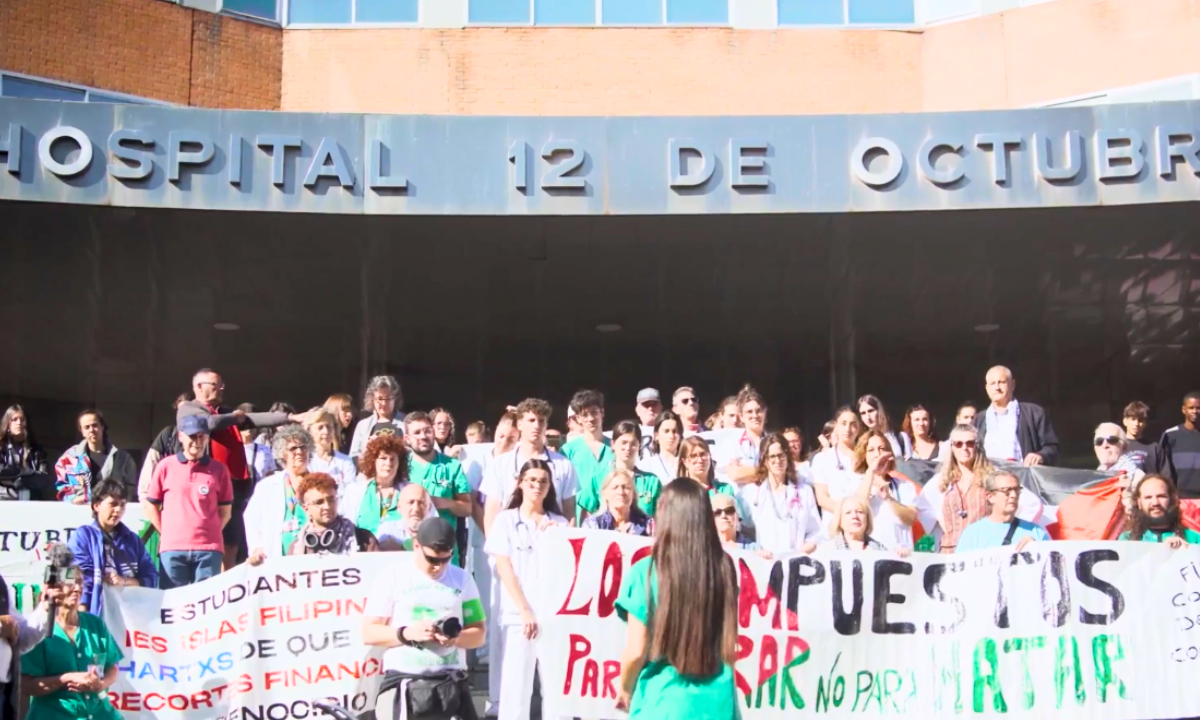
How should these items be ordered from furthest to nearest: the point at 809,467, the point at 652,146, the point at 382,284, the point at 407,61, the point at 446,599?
the point at 407,61
the point at 382,284
the point at 652,146
the point at 809,467
the point at 446,599

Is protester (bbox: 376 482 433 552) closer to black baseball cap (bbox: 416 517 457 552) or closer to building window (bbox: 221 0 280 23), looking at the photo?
black baseball cap (bbox: 416 517 457 552)

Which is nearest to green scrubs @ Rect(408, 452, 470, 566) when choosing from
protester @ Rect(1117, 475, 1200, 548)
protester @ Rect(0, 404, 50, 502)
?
protester @ Rect(0, 404, 50, 502)

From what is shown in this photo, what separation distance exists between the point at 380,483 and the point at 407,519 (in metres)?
0.71

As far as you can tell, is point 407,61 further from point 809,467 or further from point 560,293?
point 809,467

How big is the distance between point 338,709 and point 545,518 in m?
1.78

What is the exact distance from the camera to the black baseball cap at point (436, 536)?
25.0 feet

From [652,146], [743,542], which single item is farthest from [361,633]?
[652,146]

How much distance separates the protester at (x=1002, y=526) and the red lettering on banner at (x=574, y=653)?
2.63 m

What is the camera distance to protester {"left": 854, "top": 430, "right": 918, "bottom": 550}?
9352 mm

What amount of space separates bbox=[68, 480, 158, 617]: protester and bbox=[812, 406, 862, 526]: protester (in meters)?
4.77

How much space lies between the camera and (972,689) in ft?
27.5

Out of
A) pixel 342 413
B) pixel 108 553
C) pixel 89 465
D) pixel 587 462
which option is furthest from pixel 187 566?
pixel 587 462

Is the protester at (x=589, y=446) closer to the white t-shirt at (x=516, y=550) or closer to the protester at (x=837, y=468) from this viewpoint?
the white t-shirt at (x=516, y=550)

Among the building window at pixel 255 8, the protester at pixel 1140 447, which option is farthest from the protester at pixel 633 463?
the building window at pixel 255 8
